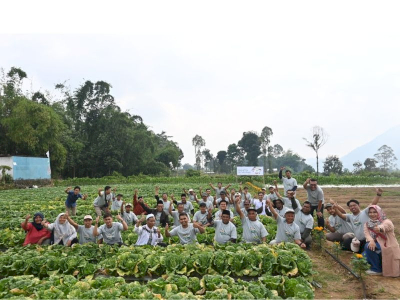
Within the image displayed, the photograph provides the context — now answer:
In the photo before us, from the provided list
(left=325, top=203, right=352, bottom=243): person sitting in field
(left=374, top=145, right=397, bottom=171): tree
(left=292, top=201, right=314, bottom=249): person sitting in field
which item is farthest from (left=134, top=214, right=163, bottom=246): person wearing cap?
(left=374, top=145, right=397, bottom=171): tree

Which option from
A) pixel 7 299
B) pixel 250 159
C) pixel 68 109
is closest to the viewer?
pixel 7 299

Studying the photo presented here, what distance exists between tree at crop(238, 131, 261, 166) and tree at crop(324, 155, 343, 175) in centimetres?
1640

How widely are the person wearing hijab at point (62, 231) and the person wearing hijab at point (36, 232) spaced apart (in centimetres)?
23

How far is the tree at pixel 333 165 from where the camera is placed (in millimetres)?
57969

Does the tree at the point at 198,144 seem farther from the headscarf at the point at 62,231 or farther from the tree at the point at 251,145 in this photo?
the headscarf at the point at 62,231

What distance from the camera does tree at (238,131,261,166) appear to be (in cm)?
7262

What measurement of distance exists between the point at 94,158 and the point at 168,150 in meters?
16.6

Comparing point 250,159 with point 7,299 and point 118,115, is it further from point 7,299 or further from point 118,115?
point 7,299

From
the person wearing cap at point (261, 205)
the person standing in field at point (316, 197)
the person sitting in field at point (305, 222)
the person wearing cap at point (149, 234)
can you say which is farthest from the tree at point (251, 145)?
the person wearing cap at point (149, 234)

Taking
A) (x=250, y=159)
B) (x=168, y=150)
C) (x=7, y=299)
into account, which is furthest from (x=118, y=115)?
(x=7, y=299)

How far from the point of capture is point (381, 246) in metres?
6.66

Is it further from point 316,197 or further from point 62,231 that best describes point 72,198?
point 316,197

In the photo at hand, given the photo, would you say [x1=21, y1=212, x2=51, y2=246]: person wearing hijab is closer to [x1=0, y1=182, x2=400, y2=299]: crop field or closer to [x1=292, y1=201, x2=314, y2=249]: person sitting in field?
[x1=0, y1=182, x2=400, y2=299]: crop field

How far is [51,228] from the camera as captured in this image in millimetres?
8297
